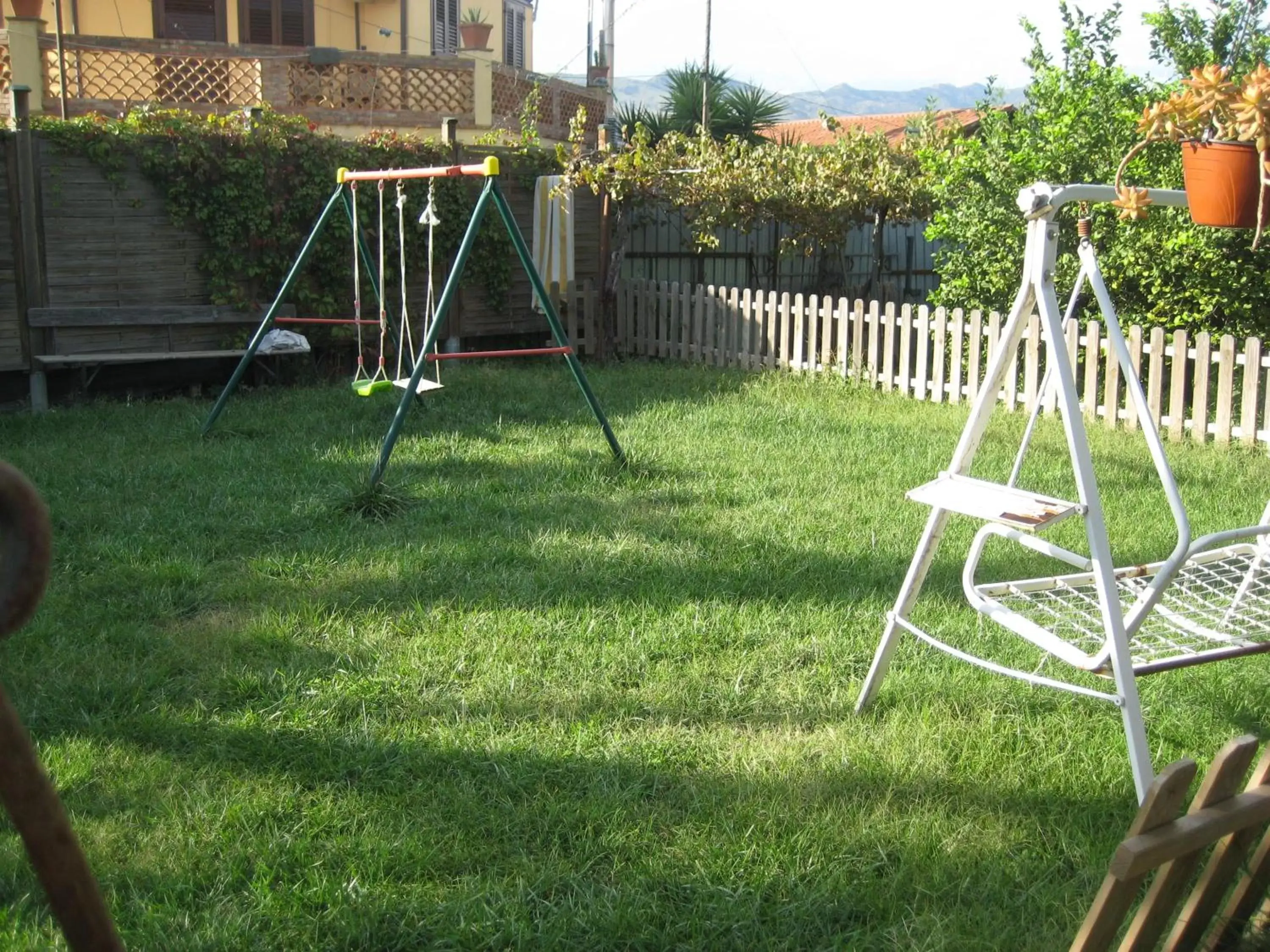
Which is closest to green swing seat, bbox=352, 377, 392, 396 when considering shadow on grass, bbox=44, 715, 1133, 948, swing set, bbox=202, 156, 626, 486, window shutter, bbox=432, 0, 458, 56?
swing set, bbox=202, 156, 626, 486

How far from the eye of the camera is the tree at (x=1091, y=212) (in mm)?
9352

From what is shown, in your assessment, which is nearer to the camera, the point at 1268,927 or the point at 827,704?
the point at 1268,927

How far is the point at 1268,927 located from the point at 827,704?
6.23ft

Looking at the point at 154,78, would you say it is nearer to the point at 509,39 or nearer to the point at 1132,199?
the point at 509,39

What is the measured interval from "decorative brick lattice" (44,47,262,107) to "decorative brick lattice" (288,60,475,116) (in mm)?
671

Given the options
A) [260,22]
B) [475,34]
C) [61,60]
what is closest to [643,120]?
[475,34]

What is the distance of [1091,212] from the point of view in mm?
9453

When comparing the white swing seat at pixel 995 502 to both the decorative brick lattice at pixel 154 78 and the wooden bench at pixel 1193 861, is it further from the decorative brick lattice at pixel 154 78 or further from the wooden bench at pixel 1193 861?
the decorative brick lattice at pixel 154 78

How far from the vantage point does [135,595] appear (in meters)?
5.17

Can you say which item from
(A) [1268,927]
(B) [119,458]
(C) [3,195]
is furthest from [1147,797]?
(C) [3,195]

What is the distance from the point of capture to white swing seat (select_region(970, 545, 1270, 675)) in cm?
329

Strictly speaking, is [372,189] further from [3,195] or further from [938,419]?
[938,419]

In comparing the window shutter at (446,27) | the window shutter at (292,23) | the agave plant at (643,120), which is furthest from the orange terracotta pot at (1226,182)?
the window shutter at (446,27)

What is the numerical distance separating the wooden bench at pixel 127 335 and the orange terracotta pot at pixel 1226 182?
8699 millimetres
